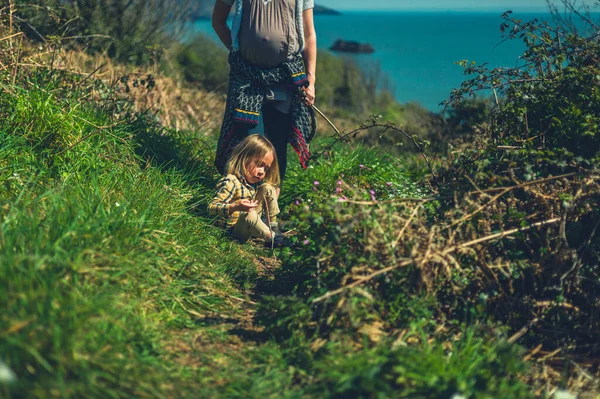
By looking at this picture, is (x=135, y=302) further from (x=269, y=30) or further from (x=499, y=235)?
(x=269, y=30)

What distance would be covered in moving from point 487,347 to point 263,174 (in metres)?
2.13

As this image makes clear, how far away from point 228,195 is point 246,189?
0.17 meters

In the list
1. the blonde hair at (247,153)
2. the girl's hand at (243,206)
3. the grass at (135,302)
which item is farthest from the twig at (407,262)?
the blonde hair at (247,153)

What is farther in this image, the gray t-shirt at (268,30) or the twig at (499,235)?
the gray t-shirt at (268,30)

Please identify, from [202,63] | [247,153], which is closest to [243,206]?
[247,153]

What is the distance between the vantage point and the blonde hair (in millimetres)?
4414

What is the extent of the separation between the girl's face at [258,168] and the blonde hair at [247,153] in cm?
1

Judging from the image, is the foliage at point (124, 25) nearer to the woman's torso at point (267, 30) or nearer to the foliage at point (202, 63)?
the foliage at point (202, 63)

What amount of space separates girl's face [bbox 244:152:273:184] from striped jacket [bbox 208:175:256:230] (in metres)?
0.08

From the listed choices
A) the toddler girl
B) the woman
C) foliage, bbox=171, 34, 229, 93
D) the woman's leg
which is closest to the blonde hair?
the toddler girl

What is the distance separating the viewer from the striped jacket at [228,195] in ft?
14.4

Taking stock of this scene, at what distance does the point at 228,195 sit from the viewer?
4449mm

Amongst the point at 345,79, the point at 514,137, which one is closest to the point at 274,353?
the point at 514,137

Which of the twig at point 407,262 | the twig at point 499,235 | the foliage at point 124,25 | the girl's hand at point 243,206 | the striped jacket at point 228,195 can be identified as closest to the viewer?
the twig at point 407,262
